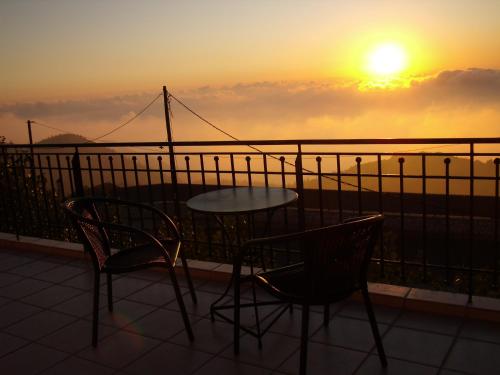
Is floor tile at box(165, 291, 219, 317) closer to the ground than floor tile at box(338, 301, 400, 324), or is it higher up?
closer to the ground

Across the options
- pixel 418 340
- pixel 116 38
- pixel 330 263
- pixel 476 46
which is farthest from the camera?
pixel 476 46

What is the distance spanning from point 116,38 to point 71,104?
973 centimetres

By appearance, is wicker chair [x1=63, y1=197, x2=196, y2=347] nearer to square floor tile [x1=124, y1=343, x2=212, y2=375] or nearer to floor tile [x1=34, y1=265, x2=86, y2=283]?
square floor tile [x1=124, y1=343, x2=212, y2=375]

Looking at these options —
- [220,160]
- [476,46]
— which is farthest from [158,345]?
[476,46]

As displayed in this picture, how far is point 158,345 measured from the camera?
2854mm

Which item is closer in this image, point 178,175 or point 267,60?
point 178,175

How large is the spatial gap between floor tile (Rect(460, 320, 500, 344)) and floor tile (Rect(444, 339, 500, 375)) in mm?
59

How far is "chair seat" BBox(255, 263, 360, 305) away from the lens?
2.26 metres

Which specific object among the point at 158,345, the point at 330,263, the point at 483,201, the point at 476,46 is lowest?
the point at 483,201


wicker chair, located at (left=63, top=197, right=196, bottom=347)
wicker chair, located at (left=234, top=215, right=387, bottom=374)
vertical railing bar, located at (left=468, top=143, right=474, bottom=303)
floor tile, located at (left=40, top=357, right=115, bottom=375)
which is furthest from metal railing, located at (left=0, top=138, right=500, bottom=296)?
floor tile, located at (left=40, top=357, right=115, bottom=375)

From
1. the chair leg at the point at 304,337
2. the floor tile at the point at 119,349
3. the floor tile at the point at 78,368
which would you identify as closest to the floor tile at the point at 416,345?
the chair leg at the point at 304,337

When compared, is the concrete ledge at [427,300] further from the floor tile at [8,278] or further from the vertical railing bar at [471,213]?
the floor tile at [8,278]

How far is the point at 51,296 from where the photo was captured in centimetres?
372

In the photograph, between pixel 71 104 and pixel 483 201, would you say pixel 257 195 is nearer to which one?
pixel 71 104
